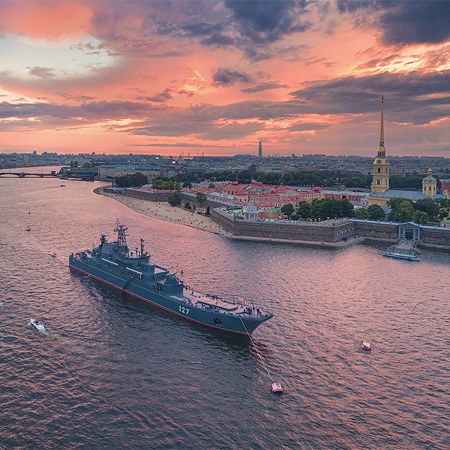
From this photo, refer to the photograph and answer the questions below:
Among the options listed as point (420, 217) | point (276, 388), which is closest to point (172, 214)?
point (420, 217)

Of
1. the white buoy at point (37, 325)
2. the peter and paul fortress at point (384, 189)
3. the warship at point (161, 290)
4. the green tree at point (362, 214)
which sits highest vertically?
the peter and paul fortress at point (384, 189)

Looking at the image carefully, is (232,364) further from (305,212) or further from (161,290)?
(305,212)

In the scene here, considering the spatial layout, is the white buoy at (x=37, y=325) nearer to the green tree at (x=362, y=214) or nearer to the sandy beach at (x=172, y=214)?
the sandy beach at (x=172, y=214)

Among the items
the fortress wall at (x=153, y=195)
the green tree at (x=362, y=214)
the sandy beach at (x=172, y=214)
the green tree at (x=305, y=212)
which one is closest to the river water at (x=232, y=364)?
the green tree at (x=305, y=212)

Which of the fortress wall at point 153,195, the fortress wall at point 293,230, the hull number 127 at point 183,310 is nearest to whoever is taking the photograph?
the hull number 127 at point 183,310

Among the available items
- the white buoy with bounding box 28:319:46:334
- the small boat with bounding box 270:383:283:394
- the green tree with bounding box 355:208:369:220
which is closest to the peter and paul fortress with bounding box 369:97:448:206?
the green tree with bounding box 355:208:369:220

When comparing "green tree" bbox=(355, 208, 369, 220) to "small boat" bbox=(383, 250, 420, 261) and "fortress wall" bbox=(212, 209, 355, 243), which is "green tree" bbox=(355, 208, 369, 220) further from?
"small boat" bbox=(383, 250, 420, 261)
